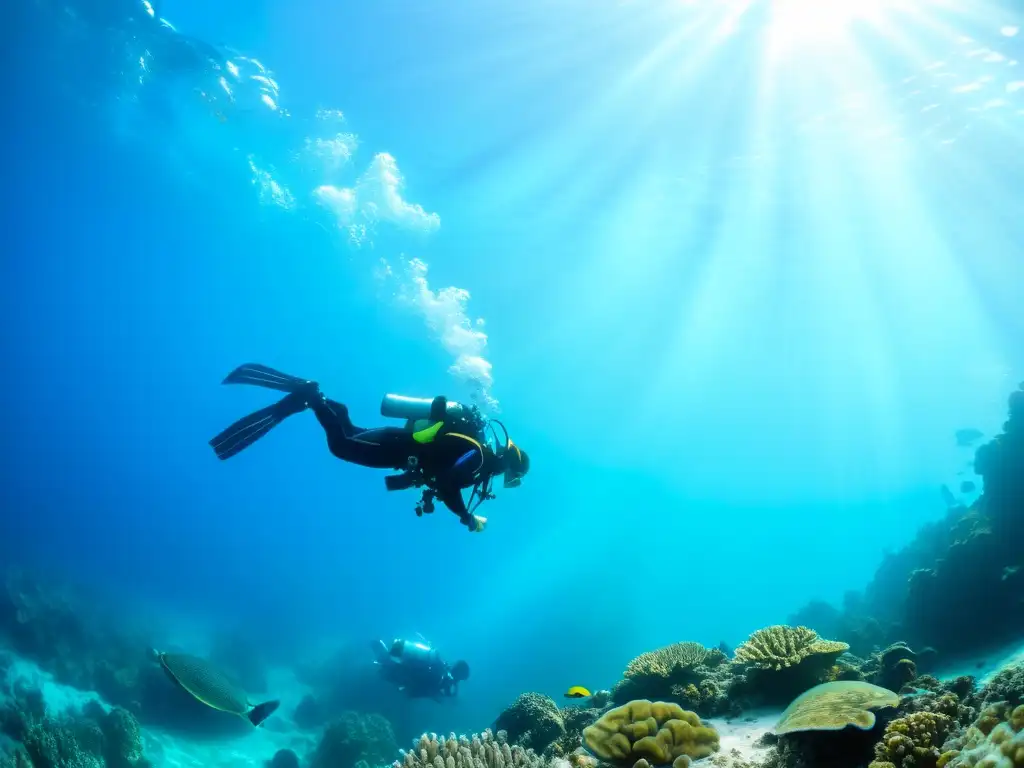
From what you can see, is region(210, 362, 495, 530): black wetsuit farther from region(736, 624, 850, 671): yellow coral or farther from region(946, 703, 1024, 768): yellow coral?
region(946, 703, 1024, 768): yellow coral

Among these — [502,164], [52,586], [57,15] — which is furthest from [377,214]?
[52,586]

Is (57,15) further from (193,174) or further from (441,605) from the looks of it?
(441,605)

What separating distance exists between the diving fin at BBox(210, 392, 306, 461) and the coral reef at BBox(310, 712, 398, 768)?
15.2m

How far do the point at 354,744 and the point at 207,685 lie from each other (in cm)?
1352

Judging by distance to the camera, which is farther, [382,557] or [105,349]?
[382,557]

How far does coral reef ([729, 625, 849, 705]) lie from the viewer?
667 centimetres

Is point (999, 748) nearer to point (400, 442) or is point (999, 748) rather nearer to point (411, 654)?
point (400, 442)

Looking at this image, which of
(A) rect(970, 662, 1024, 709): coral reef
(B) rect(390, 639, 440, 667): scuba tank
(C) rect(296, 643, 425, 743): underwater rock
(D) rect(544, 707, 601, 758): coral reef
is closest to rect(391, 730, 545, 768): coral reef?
(D) rect(544, 707, 601, 758): coral reef

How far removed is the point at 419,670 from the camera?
16.3 metres

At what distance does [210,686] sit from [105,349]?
333ft

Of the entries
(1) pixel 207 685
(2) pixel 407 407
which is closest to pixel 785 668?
(2) pixel 407 407

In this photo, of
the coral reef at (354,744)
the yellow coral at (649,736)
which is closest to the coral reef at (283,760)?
the coral reef at (354,744)

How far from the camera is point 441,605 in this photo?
9494cm

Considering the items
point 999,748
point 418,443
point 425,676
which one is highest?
point 418,443
